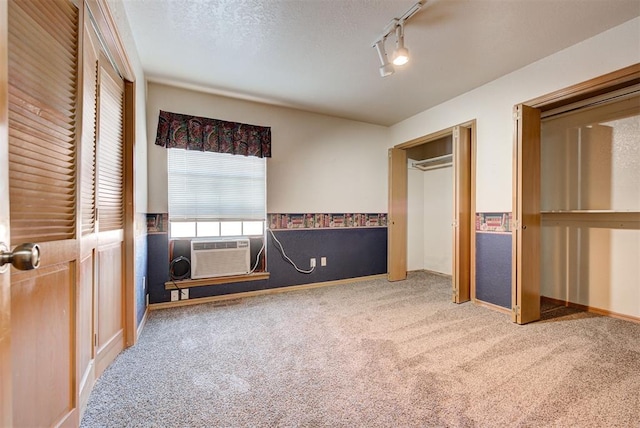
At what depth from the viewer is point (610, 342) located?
211 centimetres

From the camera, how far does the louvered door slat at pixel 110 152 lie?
167 cm

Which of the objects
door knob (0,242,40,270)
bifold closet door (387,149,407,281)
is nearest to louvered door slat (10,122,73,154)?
door knob (0,242,40,270)

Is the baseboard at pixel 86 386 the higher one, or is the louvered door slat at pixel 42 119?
the louvered door slat at pixel 42 119

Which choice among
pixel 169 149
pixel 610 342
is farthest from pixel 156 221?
pixel 610 342

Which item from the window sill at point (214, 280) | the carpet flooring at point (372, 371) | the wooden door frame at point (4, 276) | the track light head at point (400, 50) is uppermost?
the track light head at point (400, 50)

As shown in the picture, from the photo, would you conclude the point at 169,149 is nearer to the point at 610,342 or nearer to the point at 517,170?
the point at 517,170

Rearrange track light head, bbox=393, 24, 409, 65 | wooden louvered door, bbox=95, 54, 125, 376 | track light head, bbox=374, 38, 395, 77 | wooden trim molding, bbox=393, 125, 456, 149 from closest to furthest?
1. wooden louvered door, bbox=95, 54, 125, 376
2. track light head, bbox=393, 24, 409, 65
3. track light head, bbox=374, 38, 395, 77
4. wooden trim molding, bbox=393, 125, 456, 149

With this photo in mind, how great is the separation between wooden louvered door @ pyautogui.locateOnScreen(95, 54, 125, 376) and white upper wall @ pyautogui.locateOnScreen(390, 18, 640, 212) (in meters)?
3.42

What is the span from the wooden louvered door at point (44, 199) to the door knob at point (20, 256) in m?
0.35

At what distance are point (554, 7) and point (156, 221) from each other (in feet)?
12.7

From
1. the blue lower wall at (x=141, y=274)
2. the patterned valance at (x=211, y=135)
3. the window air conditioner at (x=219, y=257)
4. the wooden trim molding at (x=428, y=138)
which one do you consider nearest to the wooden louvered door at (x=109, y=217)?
the blue lower wall at (x=141, y=274)

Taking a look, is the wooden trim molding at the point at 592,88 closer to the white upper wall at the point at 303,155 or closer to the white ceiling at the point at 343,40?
the white ceiling at the point at 343,40

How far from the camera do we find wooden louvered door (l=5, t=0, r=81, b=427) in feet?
2.84

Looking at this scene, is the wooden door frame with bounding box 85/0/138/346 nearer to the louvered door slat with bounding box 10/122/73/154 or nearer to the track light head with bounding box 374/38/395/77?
the louvered door slat with bounding box 10/122/73/154
